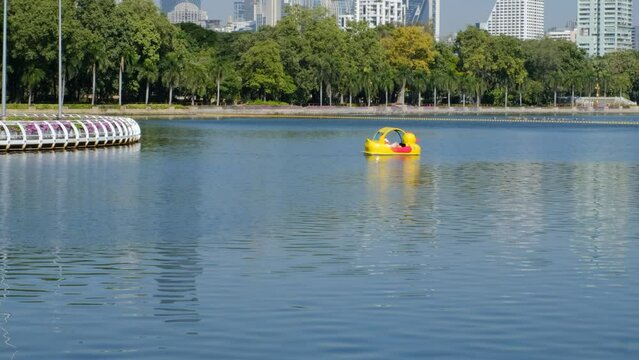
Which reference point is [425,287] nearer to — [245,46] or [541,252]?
[541,252]

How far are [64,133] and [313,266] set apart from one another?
4155cm

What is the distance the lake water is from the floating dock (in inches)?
354

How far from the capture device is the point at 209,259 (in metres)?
25.4

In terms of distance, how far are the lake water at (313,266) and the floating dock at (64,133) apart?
29.5ft

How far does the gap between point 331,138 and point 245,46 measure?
93.4 meters

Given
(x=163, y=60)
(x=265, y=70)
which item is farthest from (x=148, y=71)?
(x=265, y=70)

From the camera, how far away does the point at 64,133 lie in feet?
209

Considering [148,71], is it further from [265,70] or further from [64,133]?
[64,133]

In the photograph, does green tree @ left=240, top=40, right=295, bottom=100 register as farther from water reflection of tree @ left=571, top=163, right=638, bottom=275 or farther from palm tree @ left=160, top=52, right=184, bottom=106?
water reflection of tree @ left=571, top=163, right=638, bottom=275

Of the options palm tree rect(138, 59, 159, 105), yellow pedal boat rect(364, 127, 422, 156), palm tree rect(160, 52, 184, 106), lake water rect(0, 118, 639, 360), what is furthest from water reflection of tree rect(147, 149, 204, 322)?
palm tree rect(160, 52, 184, 106)

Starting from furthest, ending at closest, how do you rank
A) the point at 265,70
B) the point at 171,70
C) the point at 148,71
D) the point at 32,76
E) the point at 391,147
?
the point at 265,70 → the point at 171,70 → the point at 148,71 → the point at 32,76 → the point at 391,147

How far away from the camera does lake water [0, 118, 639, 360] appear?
57.8 feet

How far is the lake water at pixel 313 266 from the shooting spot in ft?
57.8

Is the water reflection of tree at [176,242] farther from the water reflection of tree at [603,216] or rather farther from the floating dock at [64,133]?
the floating dock at [64,133]
